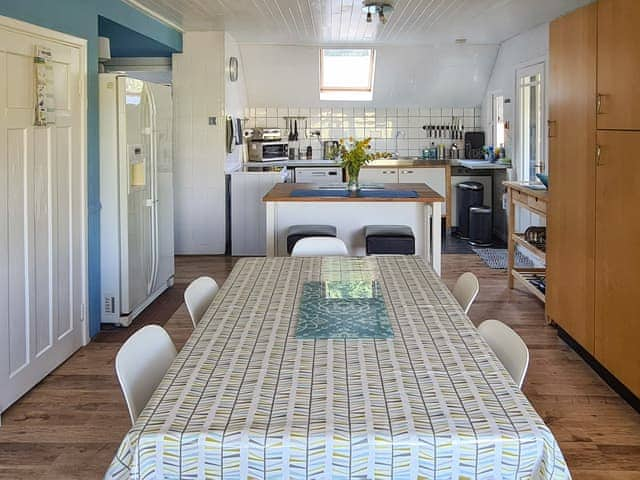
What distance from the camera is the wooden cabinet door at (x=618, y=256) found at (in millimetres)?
3400

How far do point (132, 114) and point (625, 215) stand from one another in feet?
10.9

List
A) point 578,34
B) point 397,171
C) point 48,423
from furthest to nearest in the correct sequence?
1. point 397,171
2. point 578,34
3. point 48,423

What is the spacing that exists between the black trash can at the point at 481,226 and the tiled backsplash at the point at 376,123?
5.66 ft

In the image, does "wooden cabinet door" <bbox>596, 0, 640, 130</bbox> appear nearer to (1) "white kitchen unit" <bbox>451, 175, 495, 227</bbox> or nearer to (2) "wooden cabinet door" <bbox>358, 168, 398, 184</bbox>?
(1) "white kitchen unit" <bbox>451, 175, 495, 227</bbox>

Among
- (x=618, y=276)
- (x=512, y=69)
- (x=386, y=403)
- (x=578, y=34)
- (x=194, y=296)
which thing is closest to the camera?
(x=386, y=403)

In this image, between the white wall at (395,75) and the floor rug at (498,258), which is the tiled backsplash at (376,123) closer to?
the white wall at (395,75)

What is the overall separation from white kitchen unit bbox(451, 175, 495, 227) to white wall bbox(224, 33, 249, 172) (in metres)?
2.82

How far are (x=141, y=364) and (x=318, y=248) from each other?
79.2 inches

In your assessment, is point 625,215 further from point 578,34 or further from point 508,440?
point 508,440

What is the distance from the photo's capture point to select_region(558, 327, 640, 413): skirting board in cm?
351

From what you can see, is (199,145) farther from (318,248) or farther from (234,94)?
(318,248)

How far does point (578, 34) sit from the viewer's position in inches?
166

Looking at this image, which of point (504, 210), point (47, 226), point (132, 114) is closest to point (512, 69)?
point (504, 210)

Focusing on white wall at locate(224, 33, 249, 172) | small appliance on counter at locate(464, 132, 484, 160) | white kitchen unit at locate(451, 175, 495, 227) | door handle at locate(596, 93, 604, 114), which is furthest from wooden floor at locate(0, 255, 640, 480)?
small appliance on counter at locate(464, 132, 484, 160)
